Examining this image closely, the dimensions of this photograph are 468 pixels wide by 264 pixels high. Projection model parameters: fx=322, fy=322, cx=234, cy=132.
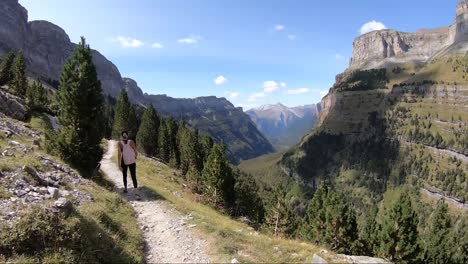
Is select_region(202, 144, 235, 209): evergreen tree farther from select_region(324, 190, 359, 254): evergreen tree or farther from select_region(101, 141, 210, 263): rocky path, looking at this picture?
select_region(101, 141, 210, 263): rocky path

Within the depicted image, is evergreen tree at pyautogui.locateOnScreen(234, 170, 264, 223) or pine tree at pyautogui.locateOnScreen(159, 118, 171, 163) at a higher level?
pine tree at pyautogui.locateOnScreen(159, 118, 171, 163)

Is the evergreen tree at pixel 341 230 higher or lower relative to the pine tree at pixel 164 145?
lower

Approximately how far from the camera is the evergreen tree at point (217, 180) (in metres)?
64.8

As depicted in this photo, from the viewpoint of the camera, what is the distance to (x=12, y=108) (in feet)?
169

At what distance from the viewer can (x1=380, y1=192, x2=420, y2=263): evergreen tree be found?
56.2 m

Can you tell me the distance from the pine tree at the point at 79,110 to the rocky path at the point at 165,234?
6.59 meters

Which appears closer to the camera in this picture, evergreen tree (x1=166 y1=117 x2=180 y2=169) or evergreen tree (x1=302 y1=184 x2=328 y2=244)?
evergreen tree (x1=302 y1=184 x2=328 y2=244)

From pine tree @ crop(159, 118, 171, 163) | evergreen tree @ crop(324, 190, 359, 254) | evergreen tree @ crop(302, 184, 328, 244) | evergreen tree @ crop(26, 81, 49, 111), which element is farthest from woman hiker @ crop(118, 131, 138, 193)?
pine tree @ crop(159, 118, 171, 163)

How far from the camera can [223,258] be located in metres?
14.4

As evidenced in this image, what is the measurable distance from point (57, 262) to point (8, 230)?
74.4 inches

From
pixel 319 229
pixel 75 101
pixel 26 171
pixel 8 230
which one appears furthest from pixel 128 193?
pixel 319 229

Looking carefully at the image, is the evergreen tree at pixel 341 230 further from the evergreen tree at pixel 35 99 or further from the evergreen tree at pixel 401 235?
the evergreen tree at pixel 35 99

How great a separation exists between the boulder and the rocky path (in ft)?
115

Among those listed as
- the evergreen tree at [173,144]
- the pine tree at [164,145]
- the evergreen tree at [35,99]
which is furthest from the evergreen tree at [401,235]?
the evergreen tree at [35,99]
